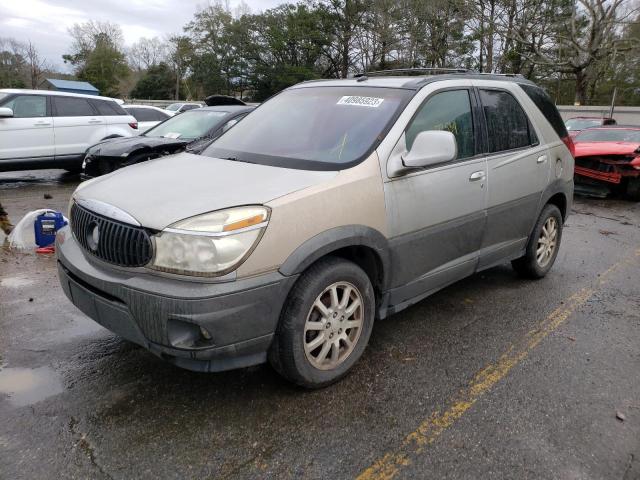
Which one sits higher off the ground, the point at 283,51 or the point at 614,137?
the point at 283,51

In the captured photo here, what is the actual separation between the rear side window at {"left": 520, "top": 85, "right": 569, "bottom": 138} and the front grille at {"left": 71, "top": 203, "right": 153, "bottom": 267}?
361 cm

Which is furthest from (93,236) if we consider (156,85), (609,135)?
(156,85)

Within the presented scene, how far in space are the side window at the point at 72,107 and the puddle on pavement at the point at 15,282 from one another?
248 inches

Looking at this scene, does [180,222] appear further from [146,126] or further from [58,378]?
[146,126]

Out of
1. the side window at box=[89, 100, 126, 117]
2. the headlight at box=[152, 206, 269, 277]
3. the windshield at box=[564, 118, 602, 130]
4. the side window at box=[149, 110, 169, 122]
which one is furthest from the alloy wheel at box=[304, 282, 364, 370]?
the windshield at box=[564, 118, 602, 130]

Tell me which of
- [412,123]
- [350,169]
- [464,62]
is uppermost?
[464,62]

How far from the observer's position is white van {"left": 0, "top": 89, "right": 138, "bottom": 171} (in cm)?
916

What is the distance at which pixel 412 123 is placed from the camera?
10.7ft

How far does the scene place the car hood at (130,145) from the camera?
7.85 meters

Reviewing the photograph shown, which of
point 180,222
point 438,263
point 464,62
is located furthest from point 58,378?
point 464,62

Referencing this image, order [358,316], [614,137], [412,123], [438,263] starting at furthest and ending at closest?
[614,137]
[438,263]
[412,123]
[358,316]

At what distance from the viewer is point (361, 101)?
3443 mm

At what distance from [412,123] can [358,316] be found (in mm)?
1311

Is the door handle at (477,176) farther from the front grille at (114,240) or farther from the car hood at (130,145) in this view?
the car hood at (130,145)
